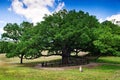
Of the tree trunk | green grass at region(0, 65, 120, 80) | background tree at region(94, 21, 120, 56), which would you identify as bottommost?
green grass at region(0, 65, 120, 80)

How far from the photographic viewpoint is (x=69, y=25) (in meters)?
54.8

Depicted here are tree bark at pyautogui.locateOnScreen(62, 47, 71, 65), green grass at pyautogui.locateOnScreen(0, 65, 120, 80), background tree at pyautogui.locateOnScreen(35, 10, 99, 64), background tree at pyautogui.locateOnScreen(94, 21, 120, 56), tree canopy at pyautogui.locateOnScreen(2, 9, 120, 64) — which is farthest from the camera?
tree bark at pyautogui.locateOnScreen(62, 47, 71, 65)

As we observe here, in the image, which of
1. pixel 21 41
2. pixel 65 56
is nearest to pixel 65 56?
pixel 65 56

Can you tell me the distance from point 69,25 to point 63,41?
11.3 ft

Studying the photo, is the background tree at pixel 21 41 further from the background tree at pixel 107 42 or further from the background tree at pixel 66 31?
the background tree at pixel 107 42

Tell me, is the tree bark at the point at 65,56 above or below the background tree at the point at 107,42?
below

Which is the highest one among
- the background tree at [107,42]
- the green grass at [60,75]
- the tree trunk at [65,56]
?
the background tree at [107,42]

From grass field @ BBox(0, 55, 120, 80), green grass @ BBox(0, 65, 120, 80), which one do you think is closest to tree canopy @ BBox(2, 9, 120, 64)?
grass field @ BBox(0, 55, 120, 80)

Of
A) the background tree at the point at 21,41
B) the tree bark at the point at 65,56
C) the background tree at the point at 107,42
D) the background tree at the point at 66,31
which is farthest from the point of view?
the tree bark at the point at 65,56

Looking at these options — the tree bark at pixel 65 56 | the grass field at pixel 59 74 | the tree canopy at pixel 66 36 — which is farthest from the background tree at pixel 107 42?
the grass field at pixel 59 74

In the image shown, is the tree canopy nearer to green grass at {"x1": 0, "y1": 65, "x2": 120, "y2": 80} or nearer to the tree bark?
the tree bark

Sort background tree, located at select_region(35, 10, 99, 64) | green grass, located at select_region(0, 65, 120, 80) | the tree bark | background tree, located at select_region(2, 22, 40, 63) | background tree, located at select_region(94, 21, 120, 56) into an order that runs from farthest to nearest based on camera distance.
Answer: the tree bark, background tree, located at select_region(2, 22, 40, 63), background tree, located at select_region(35, 10, 99, 64), background tree, located at select_region(94, 21, 120, 56), green grass, located at select_region(0, 65, 120, 80)

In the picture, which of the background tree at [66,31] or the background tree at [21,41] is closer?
the background tree at [66,31]

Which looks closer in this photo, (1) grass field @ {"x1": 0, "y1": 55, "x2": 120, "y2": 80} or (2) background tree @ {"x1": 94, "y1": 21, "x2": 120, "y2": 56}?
(1) grass field @ {"x1": 0, "y1": 55, "x2": 120, "y2": 80}
